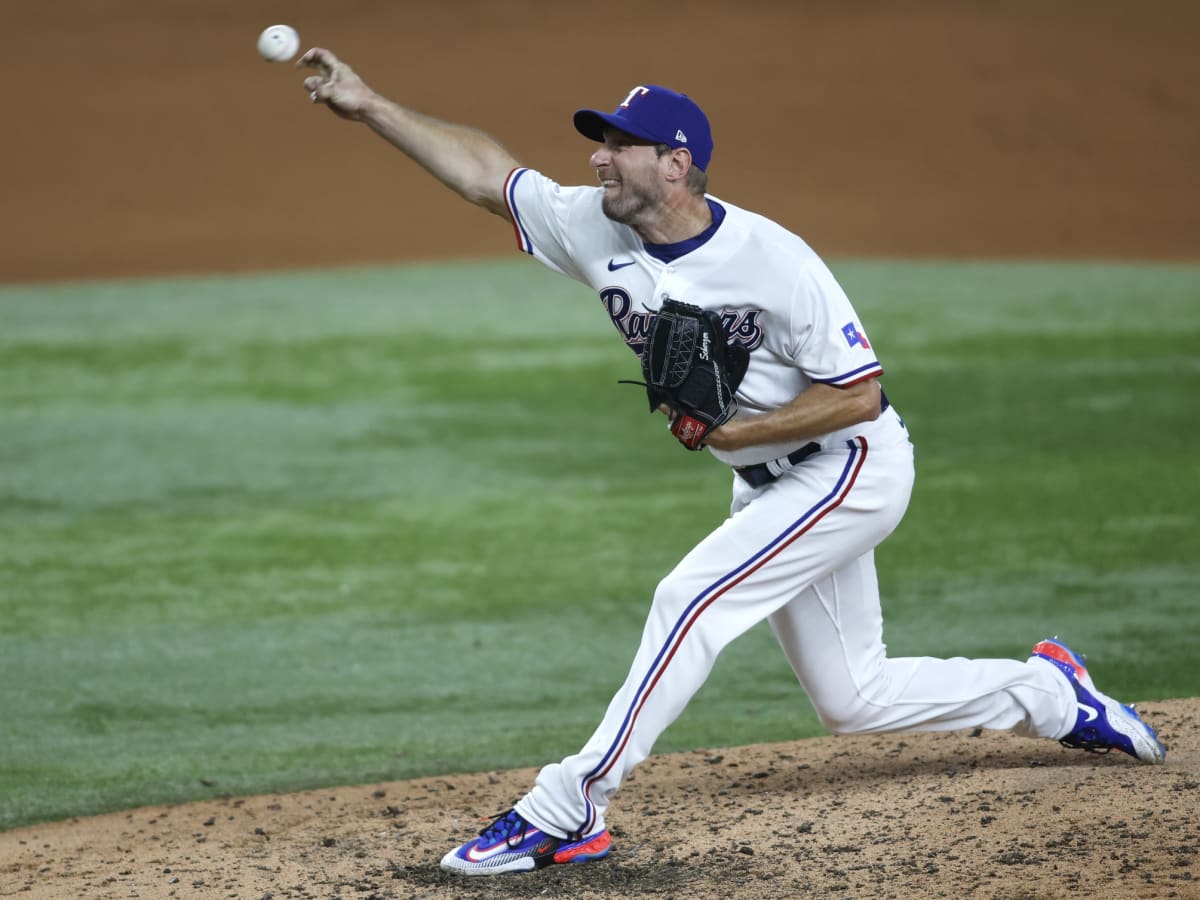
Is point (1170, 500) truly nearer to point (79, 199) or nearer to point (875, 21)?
point (79, 199)

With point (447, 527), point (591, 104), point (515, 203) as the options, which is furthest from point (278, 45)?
point (591, 104)

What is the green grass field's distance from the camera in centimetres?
543

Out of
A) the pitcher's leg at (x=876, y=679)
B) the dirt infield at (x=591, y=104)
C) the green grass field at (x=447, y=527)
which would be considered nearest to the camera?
the pitcher's leg at (x=876, y=679)

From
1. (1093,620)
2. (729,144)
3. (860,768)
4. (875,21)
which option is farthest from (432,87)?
(860,768)

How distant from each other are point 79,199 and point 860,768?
52.5 ft

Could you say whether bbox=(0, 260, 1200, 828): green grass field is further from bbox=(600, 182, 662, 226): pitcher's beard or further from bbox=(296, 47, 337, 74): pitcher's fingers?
bbox=(296, 47, 337, 74): pitcher's fingers

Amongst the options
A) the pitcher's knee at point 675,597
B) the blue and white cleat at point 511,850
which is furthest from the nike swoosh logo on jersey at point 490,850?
the pitcher's knee at point 675,597

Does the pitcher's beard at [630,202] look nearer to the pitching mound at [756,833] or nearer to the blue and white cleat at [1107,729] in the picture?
the pitching mound at [756,833]

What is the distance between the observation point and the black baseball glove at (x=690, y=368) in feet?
12.1

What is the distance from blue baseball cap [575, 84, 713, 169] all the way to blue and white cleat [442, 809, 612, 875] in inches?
63.7

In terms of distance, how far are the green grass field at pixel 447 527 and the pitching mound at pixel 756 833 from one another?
410mm

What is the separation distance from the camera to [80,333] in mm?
12258

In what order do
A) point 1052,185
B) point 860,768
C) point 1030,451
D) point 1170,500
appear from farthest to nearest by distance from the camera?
1. point 1052,185
2. point 1030,451
3. point 1170,500
4. point 860,768

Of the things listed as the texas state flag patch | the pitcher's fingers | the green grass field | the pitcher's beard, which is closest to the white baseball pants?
the texas state flag patch
